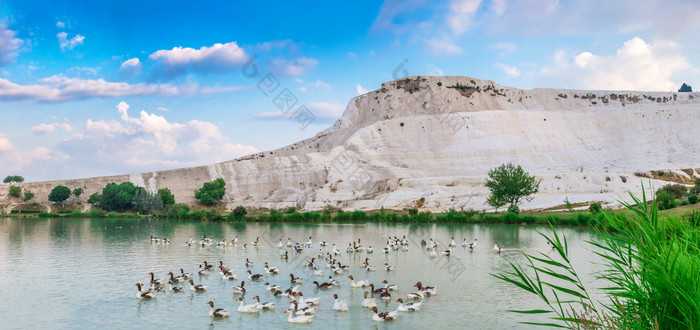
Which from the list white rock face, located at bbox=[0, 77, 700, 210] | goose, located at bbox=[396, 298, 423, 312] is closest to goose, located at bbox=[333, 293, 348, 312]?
goose, located at bbox=[396, 298, 423, 312]

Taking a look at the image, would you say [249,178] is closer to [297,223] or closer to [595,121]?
[297,223]

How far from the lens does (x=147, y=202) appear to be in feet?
275

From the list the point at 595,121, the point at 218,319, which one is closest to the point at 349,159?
the point at 595,121

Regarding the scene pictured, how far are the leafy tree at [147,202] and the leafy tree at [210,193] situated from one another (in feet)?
27.9

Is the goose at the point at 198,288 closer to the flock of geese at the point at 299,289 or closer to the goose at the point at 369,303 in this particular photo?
the flock of geese at the point at 299,289

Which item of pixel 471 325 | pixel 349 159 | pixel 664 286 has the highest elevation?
pixel 349 159

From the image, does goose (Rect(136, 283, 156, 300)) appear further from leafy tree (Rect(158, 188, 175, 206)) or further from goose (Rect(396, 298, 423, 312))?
leafy tree (Rect(158, 188, 175, 206))

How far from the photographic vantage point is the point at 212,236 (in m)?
45.9

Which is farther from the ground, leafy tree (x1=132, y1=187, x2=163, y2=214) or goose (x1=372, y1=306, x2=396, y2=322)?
leafy tree (x1=132, y1=187, x2=163, y2=214)

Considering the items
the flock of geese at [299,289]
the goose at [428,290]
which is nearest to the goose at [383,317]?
the flock of geese at [299,289]

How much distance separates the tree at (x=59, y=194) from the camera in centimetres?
9038

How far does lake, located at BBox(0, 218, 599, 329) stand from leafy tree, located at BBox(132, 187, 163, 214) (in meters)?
39.2

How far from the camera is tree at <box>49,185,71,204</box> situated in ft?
297

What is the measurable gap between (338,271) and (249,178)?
78.2 m
